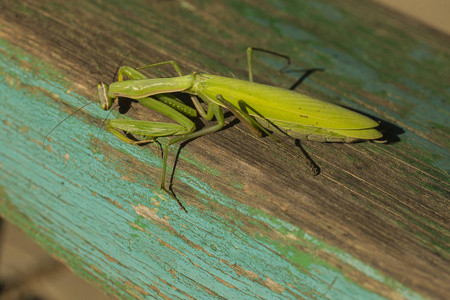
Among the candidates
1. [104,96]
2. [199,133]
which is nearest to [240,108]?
[199,133]

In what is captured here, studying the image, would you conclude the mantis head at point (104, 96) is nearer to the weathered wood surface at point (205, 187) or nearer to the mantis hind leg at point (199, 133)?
the weathered wood surface at point (205, 187)

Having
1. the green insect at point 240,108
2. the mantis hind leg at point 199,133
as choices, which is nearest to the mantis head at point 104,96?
the green insect at point 240,108

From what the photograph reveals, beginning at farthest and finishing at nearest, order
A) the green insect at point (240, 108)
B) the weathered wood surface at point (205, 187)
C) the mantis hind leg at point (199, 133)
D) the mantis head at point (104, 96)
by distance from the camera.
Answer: the green insect at point (240, 108) → the mantis head at point (104, 96) → the mantis hind leg at point (199, 133) → the weathered wood surface at point (205, 187)

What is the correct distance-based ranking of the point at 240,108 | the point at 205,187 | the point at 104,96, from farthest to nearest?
the point at 240,108
the point at 104,96
the point at 205,187

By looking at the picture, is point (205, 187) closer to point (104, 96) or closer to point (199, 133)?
point (199, 133)

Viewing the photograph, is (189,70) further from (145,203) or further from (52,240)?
(52,240)

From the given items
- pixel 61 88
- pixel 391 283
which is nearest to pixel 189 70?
pixel 61 88

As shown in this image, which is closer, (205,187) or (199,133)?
(205,187)

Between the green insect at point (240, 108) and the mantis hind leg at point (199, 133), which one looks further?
the green insect at point (240, 108)
